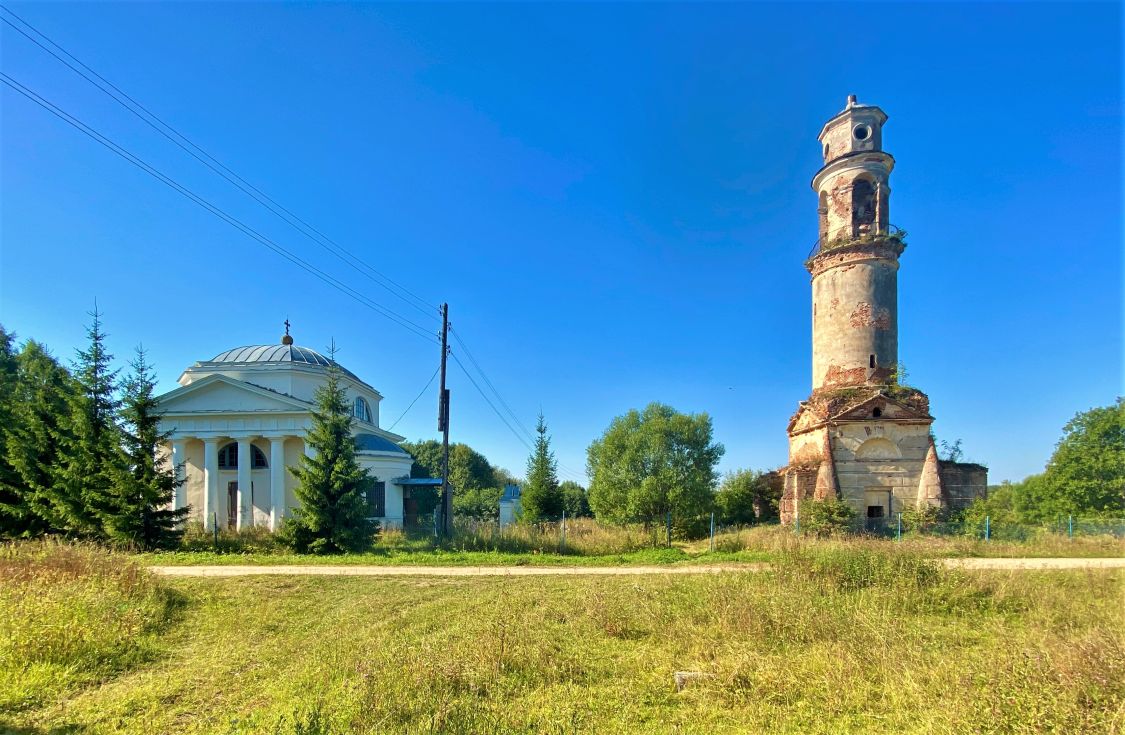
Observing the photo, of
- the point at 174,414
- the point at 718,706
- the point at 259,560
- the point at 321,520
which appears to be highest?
the point at 174,414

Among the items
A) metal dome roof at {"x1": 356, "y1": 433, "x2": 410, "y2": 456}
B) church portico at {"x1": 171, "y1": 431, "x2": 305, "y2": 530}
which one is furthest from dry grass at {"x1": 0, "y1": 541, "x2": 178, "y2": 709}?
metal dome roof at {"x1": 356, "y1": 433, "x2": 410, "y2": 456}

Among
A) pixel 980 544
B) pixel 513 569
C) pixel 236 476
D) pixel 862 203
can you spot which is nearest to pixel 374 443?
pixel 236 476

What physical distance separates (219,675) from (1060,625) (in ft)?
37.9

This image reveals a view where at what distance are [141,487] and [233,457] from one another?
26.7ft

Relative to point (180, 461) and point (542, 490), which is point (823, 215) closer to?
point (542, 490)

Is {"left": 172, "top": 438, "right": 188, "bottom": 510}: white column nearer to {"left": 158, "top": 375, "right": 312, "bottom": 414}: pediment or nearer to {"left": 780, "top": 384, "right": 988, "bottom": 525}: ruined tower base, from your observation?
{"left": 158, "top": 375, "right": 312, "bottom": 414}: pediment

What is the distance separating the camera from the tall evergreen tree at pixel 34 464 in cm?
1650

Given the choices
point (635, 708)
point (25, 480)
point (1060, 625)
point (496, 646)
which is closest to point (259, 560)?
point (25, 480)

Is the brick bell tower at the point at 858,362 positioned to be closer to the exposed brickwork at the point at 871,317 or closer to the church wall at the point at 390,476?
the exposed brickwork at the point at 871,317

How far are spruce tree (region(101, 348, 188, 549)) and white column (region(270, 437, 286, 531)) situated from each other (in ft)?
15.7

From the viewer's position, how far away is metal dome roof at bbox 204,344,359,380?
27922 millimetres

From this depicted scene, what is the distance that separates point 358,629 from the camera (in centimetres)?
761

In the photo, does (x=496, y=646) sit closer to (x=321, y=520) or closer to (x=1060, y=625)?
(x=1060, y=625)

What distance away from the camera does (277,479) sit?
2241cm
